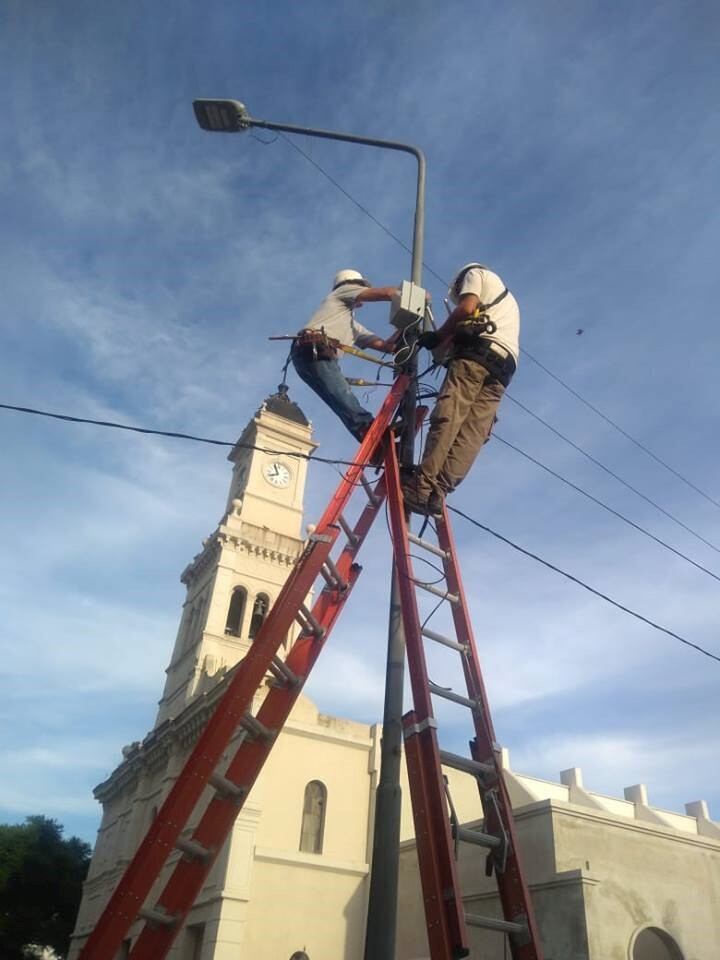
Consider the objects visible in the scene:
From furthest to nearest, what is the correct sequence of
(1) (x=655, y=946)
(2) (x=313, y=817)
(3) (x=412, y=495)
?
(2) (x=313, y=817)
(1) (x=655, y=946)
(3) (x=412, y=495)

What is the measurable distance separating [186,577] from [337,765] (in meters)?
18.3

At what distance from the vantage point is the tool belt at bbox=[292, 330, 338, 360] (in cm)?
861

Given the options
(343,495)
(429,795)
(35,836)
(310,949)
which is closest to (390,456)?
(343,495)

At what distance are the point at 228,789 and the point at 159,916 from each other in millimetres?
991

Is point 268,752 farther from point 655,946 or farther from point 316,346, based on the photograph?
point 655,946

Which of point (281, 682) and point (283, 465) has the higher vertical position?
point (283, 465)

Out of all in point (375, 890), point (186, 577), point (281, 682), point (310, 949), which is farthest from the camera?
point (186, 577)

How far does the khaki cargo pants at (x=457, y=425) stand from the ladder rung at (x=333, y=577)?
46.1 inches

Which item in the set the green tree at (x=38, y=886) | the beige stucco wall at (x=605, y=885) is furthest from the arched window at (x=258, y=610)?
the green tree at (x=38, y=886)

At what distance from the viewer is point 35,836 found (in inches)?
2063

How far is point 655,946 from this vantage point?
57.3 ft

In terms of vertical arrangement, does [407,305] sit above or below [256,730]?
above

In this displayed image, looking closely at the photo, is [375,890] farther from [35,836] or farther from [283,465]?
[35,836]

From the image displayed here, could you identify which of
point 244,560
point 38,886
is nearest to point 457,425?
point 244,560
